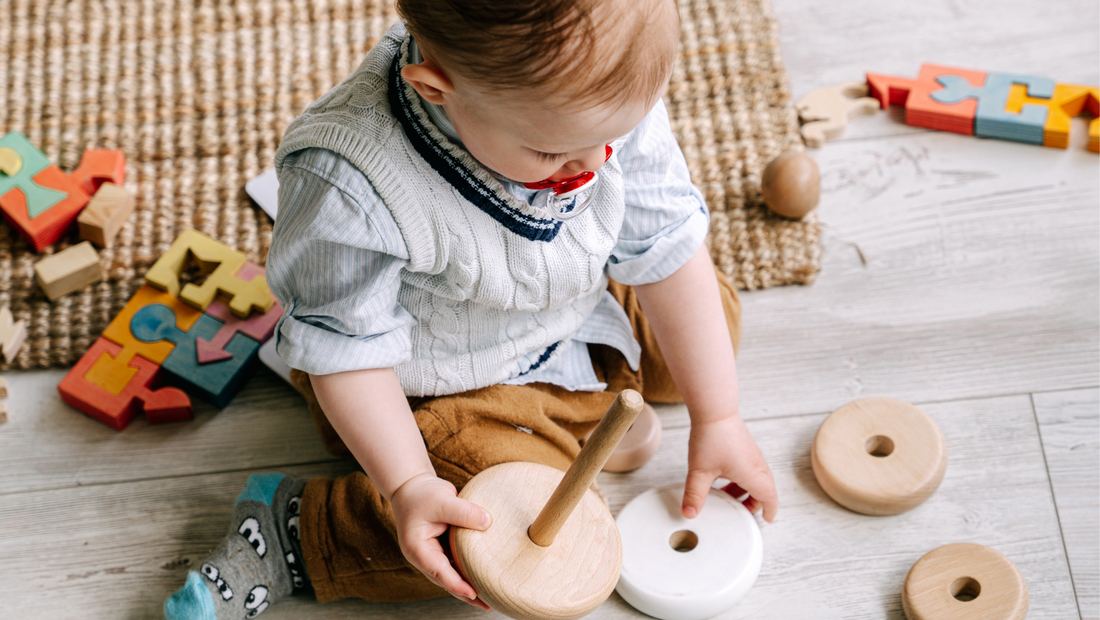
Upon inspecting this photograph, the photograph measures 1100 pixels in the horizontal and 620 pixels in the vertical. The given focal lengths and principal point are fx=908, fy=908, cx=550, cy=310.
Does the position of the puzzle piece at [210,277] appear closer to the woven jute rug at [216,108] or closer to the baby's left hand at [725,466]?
the woven jute rug at [216,108]

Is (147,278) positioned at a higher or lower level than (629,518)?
higher

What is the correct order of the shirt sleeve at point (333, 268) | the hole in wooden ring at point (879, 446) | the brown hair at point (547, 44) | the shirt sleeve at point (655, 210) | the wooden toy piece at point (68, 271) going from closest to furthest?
the brown hair at point (547, 44) → the shirt sleeve at point (333, 268) → the shirt sleeve at point (655, 210) → the hole in wooden ring at point (879, 446) → the wooden toy piece at point (68, 271)

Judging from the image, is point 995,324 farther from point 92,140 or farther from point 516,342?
point 92,140

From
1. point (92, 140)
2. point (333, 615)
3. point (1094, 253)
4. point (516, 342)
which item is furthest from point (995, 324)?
point (92, 140)

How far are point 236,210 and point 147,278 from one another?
4.6 inches

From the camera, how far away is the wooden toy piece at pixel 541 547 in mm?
529

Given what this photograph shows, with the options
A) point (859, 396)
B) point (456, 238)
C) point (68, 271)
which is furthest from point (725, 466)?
point (68, 271)

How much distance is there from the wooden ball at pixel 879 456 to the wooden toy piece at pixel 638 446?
5.1 inches

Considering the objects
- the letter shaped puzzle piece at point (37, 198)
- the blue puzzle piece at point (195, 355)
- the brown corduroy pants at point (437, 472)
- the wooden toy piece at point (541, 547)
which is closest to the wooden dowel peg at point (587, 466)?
the wooden toy piece at point (541, 547)

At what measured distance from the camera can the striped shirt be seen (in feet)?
1.72

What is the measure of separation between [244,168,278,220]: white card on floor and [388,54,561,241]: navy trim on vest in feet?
1.28

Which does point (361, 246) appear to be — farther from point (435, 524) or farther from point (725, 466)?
point (725, 466)

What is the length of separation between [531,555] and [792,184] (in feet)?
1.53

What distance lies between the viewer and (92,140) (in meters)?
0.95
